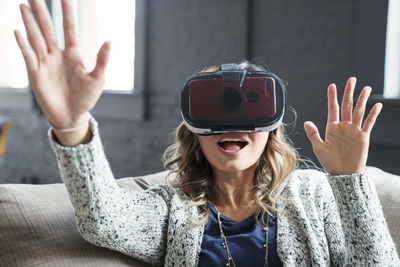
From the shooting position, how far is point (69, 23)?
824mm

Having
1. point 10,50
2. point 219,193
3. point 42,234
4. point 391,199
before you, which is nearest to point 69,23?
point 42,234

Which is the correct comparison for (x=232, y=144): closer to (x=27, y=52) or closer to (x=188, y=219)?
(x=188, y=219)

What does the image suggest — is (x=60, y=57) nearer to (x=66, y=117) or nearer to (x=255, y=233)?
(x=66, y=117)

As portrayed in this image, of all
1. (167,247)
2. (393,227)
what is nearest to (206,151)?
(167,247)

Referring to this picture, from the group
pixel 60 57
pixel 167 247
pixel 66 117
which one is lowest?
pixel 167 247

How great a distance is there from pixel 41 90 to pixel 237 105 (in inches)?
16.3

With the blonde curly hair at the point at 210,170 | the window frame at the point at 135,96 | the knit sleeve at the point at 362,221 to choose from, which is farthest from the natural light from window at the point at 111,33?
the knit sleeve at the point at 362,221

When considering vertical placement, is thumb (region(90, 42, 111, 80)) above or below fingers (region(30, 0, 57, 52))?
below

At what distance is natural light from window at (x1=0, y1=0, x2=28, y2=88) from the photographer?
445 centimetres

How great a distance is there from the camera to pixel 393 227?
46.0 inches

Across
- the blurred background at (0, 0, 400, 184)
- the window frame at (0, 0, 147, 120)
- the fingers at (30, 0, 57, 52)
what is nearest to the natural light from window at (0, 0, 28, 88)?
the blurred background at (0, 0, 400, 184)

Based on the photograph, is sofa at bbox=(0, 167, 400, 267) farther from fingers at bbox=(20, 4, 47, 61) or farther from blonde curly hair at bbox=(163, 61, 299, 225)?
fingers at bbox=(20, 4, 47, 61)

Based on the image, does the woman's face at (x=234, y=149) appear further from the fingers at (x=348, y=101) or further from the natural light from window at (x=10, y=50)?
the natural light from window at (x=10, y=50)

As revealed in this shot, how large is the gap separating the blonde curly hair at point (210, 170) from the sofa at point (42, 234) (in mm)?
225
